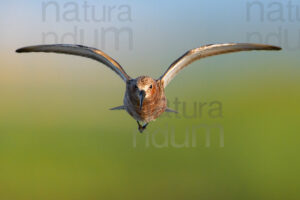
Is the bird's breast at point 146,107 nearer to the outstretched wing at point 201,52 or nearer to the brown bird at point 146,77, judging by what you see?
the brown bird at point 146,77

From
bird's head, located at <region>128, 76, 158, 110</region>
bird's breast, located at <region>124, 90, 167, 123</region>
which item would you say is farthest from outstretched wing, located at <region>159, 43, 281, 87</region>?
bird's head, located at <region>128, 76, 158, 110</region>

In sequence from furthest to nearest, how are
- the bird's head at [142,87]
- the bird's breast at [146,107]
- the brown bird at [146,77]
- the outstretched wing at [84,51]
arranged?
the outstretched wing at [84,51] → the bird's breast at [146,107] → the brown bird at [146,77] → the bird's head at [142,87]

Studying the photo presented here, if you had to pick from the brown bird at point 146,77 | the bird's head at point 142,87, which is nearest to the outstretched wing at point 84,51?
the brown bird at point 146,77

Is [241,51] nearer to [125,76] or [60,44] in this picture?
[125,76]

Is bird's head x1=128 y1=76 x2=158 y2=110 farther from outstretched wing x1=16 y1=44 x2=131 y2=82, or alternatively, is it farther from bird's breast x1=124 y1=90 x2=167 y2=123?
outstretched wing x1=16 y1=44 x2=131 y2=82

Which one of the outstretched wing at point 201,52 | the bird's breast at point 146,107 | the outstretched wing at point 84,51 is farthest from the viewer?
the outstretched wing at point 201,52

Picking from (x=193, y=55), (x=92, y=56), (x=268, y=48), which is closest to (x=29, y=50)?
(x=92, y=56)
